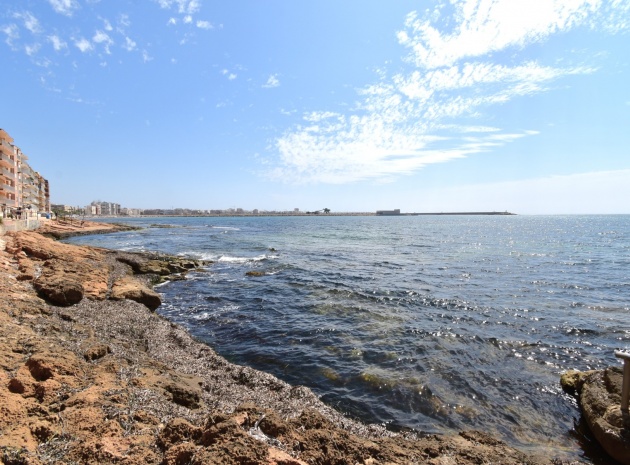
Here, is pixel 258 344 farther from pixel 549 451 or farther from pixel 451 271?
pixel 451 271

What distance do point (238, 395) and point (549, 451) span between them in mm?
7630

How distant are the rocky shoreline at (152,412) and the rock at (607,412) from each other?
1.21 meters

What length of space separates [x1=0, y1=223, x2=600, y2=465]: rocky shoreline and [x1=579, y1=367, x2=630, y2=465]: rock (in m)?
1.21

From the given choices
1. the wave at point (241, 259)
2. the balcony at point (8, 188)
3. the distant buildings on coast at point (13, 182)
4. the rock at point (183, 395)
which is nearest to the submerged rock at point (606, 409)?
the rock at point (183, 395)

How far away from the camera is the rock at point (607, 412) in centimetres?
676

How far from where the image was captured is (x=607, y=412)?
7.54m

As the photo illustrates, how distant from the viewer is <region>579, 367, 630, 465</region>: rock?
6758mm

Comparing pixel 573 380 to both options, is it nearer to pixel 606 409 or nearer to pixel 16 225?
pixel 606 409

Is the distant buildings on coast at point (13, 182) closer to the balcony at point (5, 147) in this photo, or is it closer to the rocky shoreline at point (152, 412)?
the balcony at point (5, 147)

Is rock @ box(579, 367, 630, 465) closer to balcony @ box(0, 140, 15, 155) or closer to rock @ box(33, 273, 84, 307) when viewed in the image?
→ rock @ box(33, 273, 84, 307)

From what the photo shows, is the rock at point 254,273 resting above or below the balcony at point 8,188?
below

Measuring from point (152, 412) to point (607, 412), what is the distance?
A: 10.2 m

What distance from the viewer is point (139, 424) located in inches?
210

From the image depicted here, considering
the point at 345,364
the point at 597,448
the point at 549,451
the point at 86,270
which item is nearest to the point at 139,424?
the point at 345,364
